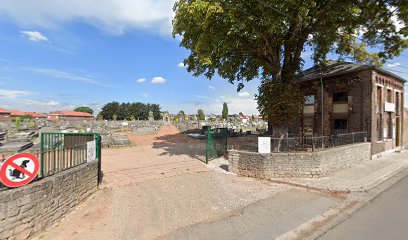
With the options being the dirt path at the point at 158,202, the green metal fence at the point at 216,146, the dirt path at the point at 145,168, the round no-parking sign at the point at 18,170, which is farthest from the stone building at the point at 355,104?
the round no-parking sign at the point at 18,170

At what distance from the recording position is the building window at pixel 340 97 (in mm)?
14664

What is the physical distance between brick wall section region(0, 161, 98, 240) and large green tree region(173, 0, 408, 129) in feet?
23.5

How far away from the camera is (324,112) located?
15.5 m

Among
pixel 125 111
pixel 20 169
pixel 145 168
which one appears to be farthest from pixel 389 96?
pixel 125 111

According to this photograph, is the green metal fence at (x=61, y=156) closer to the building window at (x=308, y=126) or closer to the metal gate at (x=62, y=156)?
the metal gate at (x=62, y=156)

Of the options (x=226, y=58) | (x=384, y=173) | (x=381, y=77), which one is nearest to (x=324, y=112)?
(x=381, y=77)

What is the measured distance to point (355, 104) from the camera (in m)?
14.0

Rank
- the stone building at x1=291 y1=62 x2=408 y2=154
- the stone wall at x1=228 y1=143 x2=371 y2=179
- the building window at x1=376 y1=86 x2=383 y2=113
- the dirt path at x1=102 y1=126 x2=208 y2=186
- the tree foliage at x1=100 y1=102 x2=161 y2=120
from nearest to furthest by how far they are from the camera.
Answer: the stone wall at x1=228 y1=143 x2=371 y2=179, the dirt path at x1=102 y1=126 x2=208 y2=186, the stone building at x1=291 y1=62 x2=408 y2=154, the building window at x1=376 y1=86 x2=383 y2=113, the tree foliage at x1=100 y1=102 x2=161 y2=120

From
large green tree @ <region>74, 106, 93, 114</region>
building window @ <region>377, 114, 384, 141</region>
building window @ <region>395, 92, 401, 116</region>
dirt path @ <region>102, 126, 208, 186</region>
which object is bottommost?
dirt path @ <region>102, 126, 208, 186</region>

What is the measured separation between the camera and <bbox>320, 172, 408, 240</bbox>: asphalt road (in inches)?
177

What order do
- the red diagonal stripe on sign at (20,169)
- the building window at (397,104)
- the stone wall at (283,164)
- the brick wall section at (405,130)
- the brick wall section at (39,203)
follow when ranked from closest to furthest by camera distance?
the brick wall section at (39,203)
the red diagonal stripe on sign at (20,169)
the stone wall at (283,164)
the building window at (397,104)
the brick wall section at (405,130)

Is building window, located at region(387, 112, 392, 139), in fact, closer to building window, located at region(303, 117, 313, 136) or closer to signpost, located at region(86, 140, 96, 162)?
building window, located at region(303, 117, 313, 136)

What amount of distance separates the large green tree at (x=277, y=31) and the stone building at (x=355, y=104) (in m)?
2.15

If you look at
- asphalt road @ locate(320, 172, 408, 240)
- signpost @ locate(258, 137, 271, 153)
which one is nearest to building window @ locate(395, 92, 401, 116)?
asphalt road @ locate(320, 172, 408, 240)
